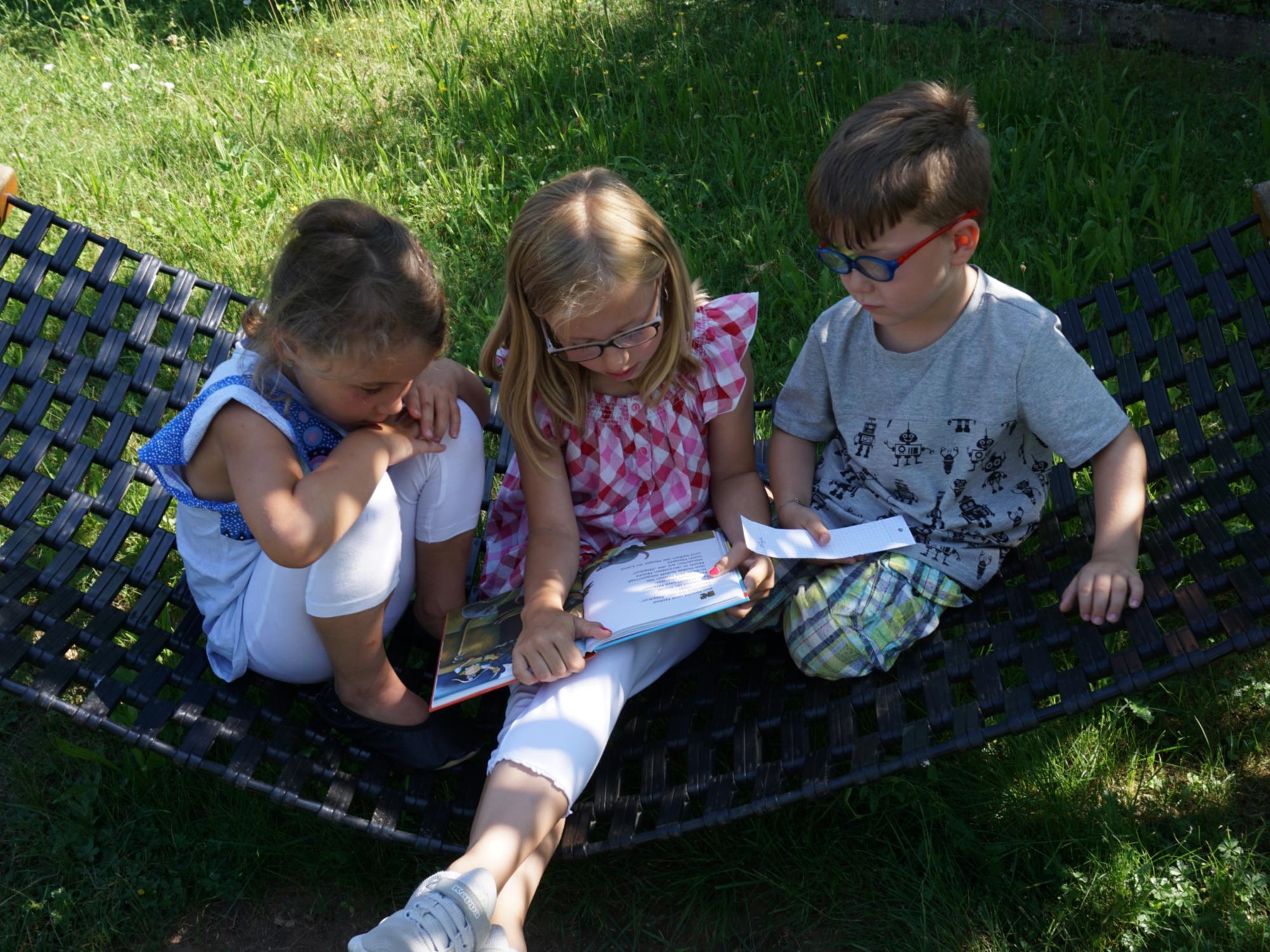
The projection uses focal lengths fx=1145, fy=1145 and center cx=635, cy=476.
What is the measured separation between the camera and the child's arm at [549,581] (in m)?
2.10

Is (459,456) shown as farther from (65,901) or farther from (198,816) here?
(65,901)

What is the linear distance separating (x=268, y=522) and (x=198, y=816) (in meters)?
0.89

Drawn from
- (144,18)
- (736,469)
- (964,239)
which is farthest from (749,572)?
(144,18)

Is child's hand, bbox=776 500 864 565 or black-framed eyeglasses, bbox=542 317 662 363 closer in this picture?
black-framed eyeglasses, bbox=542 317 662 363

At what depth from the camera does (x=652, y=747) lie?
223 cm

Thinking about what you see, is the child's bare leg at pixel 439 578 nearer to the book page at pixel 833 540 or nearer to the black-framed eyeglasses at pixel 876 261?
the book page at pixel 833 540

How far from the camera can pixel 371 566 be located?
2057mm

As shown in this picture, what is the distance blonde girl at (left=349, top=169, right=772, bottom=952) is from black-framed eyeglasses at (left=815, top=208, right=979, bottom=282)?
314mm

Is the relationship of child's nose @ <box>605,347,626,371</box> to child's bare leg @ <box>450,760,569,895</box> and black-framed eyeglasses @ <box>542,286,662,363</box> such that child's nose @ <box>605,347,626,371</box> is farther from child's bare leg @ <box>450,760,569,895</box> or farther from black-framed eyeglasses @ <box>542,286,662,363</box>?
child's bare leg @ <box>450,760,569,895</box>

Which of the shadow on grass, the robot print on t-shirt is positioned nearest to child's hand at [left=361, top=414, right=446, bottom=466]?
the robot print on t-shirt

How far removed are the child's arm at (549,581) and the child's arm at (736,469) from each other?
314 mm

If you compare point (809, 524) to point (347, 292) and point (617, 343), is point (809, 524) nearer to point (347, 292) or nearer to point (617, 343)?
point (617, 343)

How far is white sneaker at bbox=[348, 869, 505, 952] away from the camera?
165 centimetres

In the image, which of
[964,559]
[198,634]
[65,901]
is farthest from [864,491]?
[65,901]
